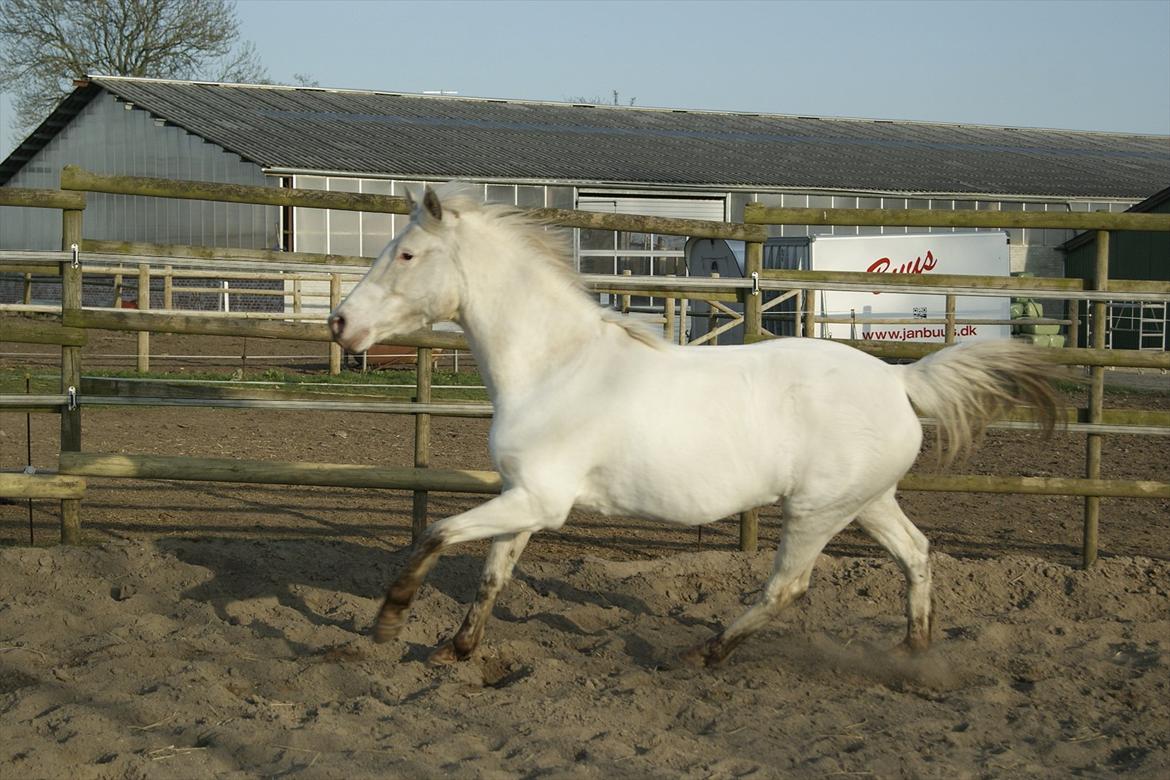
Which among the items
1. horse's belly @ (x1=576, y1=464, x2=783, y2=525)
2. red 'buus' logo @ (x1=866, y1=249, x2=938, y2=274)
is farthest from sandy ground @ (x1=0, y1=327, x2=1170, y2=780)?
red 'buus' logo @ (x1=866, y1=249, x2=938, y2=274)

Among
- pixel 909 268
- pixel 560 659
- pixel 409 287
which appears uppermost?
pixel 909 268

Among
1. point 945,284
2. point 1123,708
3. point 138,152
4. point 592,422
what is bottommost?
point 1123,708

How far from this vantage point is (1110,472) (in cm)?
909

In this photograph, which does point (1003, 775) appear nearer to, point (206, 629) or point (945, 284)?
point (206, 629)

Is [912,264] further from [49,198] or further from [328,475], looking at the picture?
[49,198]

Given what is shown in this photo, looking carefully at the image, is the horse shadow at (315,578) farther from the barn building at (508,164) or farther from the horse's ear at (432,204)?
the barn building at (508,164)

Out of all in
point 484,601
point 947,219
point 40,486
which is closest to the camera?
point 484,601

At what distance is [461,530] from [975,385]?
6.41 feet

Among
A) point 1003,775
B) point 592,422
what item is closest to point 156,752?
point 592,422

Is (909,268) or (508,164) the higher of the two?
(508,164)

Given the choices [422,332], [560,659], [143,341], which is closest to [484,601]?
[560,659]

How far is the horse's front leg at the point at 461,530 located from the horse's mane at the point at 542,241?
0.75 m

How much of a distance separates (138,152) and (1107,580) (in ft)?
82.6

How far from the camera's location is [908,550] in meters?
4.64
